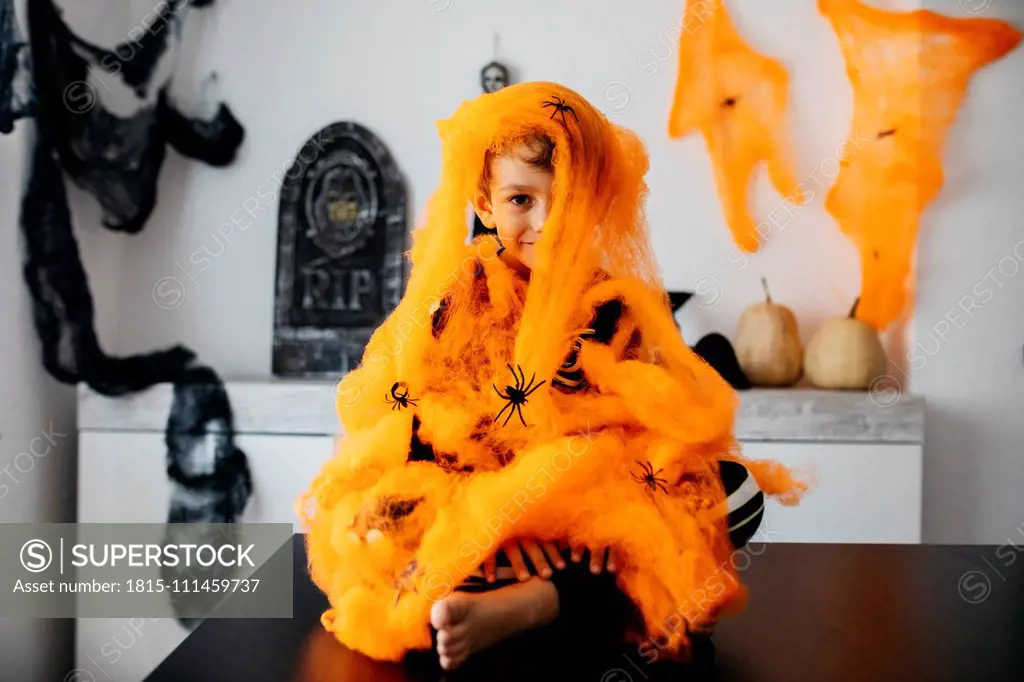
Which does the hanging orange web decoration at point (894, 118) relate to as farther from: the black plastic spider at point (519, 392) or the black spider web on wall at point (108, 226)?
the black spider web on wall at point (108, 226)

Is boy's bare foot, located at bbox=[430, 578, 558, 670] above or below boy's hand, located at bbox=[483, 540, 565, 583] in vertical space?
below

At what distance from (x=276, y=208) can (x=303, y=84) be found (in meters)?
0.27

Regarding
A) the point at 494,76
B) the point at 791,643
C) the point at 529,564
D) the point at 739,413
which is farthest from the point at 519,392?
the point at 494,76

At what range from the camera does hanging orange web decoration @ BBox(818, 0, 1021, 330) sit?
1351 mm

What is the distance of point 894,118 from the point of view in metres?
1.41

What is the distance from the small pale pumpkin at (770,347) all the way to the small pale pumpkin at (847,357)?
0.04m

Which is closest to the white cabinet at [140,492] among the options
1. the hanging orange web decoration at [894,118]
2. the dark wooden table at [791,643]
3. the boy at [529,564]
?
the dark wooden table at [791,643]

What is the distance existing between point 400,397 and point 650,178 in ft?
3.45

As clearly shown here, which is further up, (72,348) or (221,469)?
(72,348)

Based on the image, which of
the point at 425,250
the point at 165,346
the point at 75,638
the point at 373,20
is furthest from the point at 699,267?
the point at 75,638

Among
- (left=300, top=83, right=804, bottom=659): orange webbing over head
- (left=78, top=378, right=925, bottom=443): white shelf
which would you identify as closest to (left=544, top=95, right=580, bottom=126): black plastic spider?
(left=300, top=83, right=804, bottom=659): orange webbing over head

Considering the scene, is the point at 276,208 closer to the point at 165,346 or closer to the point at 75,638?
the point at 165,346

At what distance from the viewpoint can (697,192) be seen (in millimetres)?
1485

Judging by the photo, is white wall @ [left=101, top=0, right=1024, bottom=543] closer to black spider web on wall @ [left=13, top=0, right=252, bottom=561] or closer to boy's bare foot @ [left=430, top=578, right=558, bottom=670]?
black spider web on wall @ [left=13, top=0, right=252, bottom=561]
